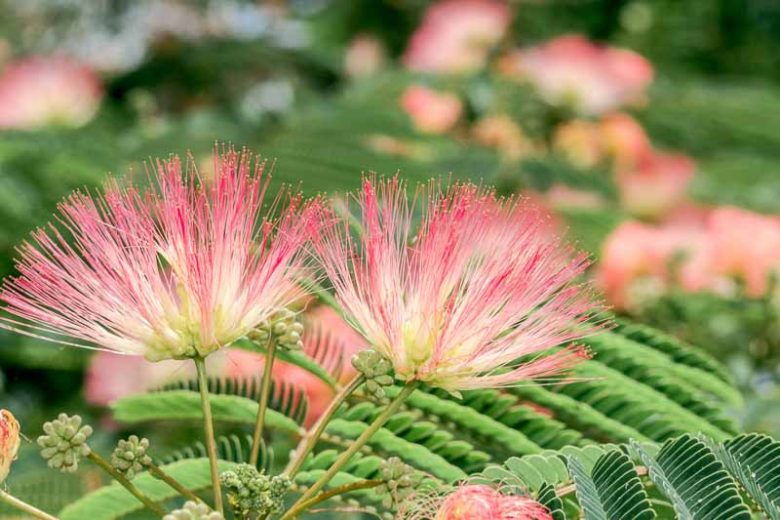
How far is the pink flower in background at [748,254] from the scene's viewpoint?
2.88m

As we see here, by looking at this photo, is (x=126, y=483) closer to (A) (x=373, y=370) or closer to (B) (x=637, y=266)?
(A) (x=373, y=370)

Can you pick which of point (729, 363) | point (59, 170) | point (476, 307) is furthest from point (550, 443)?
point (59, 170)

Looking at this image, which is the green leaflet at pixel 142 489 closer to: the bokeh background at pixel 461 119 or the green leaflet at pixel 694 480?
the bokeh background at pixel 461 119

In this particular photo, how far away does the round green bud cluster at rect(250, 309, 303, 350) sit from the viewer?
144 centimetres

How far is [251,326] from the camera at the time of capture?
4.63ft

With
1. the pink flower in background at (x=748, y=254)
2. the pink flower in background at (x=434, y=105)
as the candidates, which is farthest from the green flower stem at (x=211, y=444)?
the pink flower in background at (x=434, y=105)

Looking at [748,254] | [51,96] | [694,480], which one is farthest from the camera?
[51,96]

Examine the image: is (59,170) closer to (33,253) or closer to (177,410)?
(177,410)

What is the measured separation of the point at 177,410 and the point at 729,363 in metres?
1.48

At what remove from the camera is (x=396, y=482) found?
4.32ft

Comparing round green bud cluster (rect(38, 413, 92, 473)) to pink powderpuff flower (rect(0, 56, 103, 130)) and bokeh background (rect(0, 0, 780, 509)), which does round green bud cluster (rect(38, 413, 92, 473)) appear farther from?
pink powderpuff flower (rect(0, 56, 103, 130))

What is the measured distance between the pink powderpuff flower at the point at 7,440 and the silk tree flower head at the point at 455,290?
16.0 inches

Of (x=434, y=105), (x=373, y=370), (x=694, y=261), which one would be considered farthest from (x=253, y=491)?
(x=434, y=105)

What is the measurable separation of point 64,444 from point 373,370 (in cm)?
36
